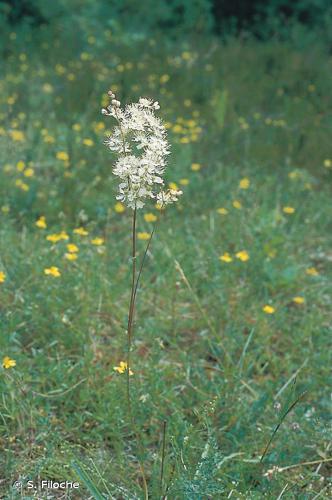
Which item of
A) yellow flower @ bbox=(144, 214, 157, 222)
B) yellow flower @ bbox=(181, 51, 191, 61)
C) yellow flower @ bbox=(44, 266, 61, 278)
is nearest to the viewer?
yellow flower @ bbox=(44, 266, 61, 278)

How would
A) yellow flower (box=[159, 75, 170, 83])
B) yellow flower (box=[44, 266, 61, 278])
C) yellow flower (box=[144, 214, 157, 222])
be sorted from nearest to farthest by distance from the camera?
yellow flower (box=[44, 266, 61, 278])
yellow flower (box=[144, 214, 157, 222])
yellow flower (box=[159, 75, 170, 83])

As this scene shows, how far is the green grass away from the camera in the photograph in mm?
2115

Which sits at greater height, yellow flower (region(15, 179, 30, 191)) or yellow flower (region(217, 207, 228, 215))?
yellow flower (region(15, 179, 30, 191))

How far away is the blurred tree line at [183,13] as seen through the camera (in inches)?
251

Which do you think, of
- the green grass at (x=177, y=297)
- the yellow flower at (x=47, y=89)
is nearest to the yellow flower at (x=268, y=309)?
the green grass at (x=177, y=297)

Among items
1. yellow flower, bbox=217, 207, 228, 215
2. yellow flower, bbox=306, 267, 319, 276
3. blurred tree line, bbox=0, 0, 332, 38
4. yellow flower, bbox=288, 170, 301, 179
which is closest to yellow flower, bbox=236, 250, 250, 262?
yellow flower, bbox=306, 267, 319, 276

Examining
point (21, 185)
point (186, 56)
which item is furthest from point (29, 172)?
point (186, 56)

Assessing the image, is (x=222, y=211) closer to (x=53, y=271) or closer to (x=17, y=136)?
(x=53, y=271)

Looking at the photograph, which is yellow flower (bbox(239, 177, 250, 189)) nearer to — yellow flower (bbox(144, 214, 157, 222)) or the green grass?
the green grass

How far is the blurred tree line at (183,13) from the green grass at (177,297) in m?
1.19

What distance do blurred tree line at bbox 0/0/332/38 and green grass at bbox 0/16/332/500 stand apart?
1.19 meters

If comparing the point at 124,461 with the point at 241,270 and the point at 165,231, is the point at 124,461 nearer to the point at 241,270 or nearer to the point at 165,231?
the point at 241,270

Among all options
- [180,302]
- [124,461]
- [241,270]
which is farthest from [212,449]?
[241,270]

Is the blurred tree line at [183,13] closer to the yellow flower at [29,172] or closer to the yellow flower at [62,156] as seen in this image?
the yellow flower at [62,156]
